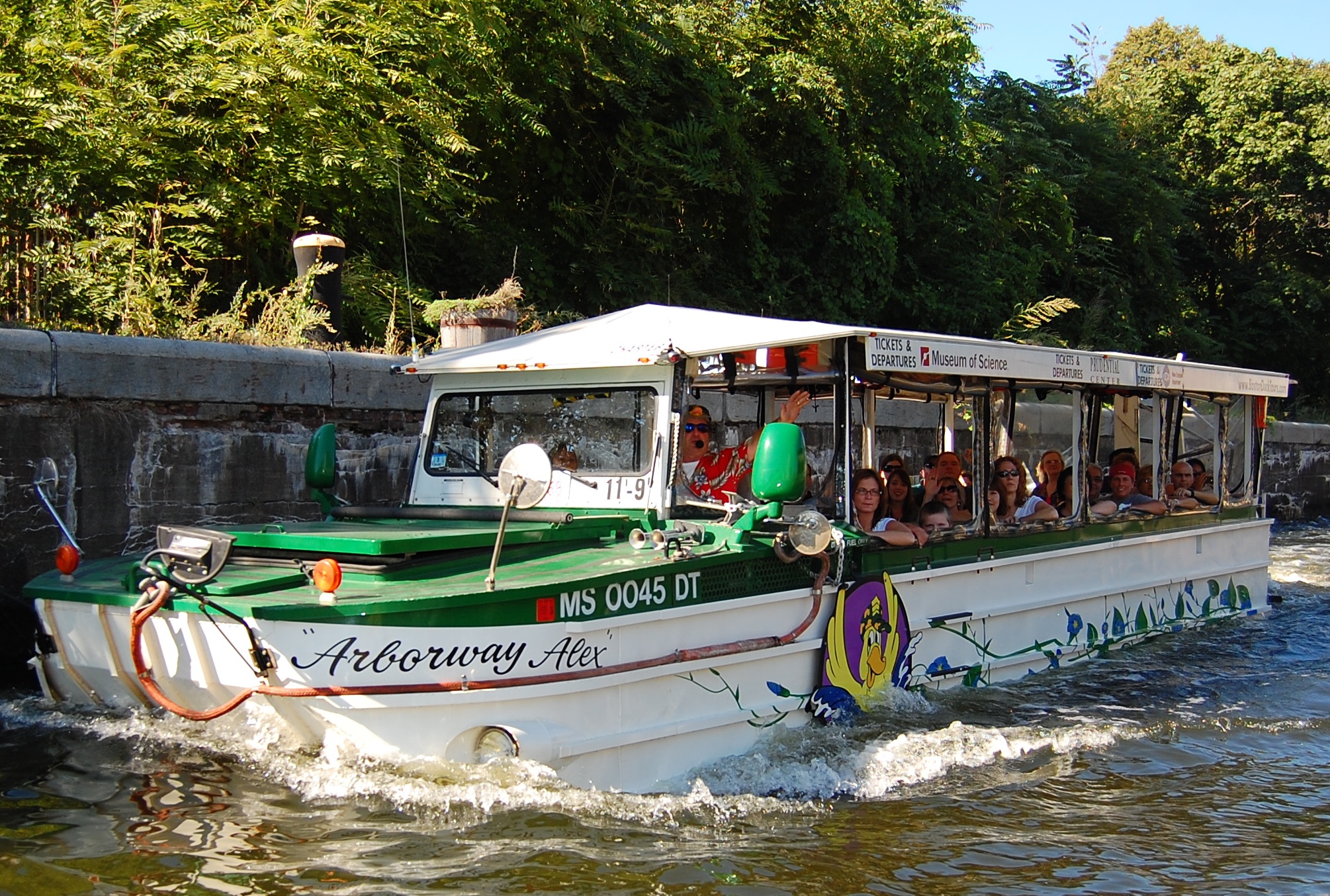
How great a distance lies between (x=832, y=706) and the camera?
18.3 feet

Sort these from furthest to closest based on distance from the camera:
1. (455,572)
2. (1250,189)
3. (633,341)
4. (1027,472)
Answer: (1250,189) → (1027,472) → (633,341) → (455,572)

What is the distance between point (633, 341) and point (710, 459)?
1039 mm

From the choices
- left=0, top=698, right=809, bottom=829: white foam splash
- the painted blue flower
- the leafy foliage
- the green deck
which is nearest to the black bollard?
the leafy foliage

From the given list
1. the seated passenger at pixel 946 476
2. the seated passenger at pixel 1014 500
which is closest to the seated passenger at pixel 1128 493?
the seated passenger at pixel 1014 500

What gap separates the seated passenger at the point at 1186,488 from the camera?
8680 mm

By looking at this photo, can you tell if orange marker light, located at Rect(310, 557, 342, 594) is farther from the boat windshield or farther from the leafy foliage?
the leafy foliage

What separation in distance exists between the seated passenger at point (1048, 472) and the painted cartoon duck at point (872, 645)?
239 cm

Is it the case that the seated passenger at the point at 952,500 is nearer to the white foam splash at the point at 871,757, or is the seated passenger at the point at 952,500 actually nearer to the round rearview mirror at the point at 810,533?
the white foam splash at the point at 871,757

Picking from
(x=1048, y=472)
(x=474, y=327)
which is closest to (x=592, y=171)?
→ (x=474, y=327)

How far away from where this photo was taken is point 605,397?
5.61 meters

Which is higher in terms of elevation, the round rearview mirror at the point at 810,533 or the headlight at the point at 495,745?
the round rearview mirror at the point at 810,533

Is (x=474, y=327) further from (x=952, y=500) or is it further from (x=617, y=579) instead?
(x=617, y=579)

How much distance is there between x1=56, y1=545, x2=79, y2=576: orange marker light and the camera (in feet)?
15.9

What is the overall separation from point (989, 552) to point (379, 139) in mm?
5285
